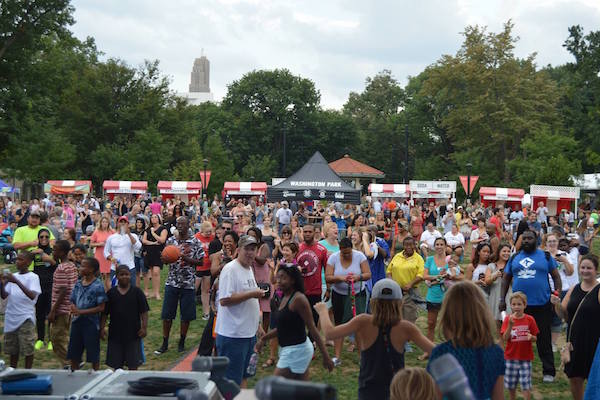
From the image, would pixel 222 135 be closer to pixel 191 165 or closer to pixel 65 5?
pixel 191 165

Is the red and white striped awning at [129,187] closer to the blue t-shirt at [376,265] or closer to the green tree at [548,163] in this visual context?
the green tree at [548,163]

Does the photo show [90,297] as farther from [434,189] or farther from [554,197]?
[434,189]

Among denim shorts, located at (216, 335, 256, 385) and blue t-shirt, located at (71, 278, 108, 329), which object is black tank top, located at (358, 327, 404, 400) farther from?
blue t-shirt, located at (71, 278, 108, 329)

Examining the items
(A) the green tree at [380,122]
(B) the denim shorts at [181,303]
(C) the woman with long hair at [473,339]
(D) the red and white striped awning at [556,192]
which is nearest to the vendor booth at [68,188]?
(D) the red and white striped awning at [556,192]

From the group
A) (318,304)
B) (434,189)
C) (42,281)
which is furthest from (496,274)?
(434,189)

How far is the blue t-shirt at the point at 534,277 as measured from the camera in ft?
24.9

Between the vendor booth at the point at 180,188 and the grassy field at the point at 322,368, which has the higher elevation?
the vendor booth at the point at 180,188

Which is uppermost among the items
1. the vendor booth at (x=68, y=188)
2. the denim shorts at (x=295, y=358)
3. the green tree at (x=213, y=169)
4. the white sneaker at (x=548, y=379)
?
the green tree at (x=213, y=169)

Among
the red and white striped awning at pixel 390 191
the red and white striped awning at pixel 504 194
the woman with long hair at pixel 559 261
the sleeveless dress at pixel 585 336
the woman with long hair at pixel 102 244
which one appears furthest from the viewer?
the red and white striped awning at pixel 390 191

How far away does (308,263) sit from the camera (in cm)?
878

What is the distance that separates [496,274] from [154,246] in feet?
22.3

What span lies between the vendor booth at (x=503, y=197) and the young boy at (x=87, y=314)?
31.2m

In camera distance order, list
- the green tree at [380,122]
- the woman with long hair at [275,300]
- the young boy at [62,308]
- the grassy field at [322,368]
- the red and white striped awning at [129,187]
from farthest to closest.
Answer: the green tree at [380,122] → the red and white striped awning at [129,187] → the woman with long hair at [275,300] → the young boy at [62,308] → the grassy field at [322,368]

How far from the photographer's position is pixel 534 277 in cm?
761
